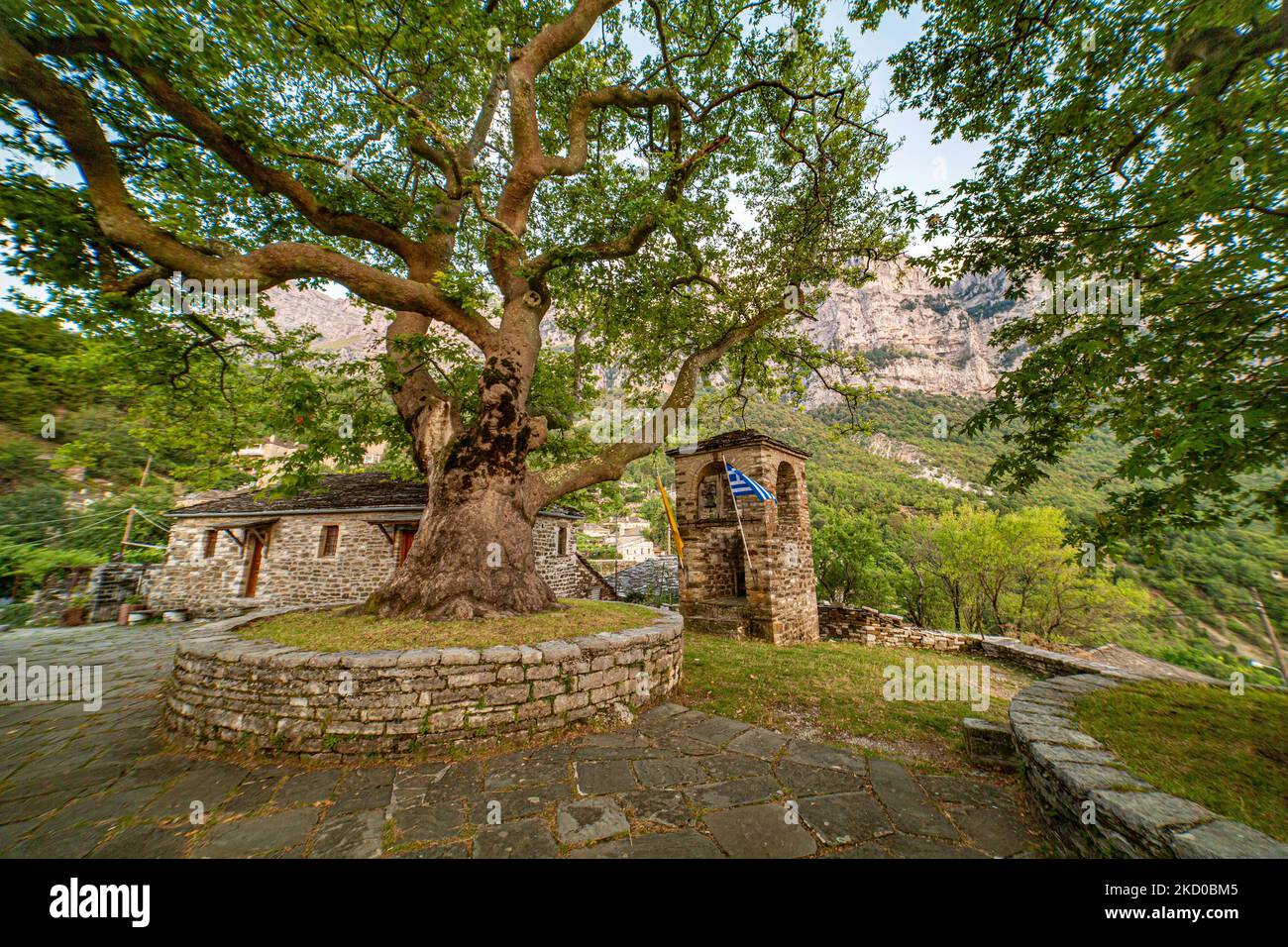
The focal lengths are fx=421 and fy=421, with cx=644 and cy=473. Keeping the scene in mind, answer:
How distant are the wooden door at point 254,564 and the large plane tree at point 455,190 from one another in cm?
1049

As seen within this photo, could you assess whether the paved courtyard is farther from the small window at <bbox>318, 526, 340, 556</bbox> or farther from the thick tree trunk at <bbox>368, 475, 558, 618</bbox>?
the small window at <bbox>318, 526, 340, 556</bbox>

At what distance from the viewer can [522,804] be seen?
9.04 ft

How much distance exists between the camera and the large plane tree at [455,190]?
451 centimetres

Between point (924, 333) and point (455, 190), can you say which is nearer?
point (455, 190)

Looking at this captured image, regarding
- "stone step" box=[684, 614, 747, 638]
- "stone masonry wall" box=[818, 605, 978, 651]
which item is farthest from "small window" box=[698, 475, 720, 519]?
"stone masonry wall" box=[818, 605, 978, 651]

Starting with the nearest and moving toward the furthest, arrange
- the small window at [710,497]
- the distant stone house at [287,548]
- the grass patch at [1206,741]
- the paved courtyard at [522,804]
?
the grass patch at [1206,741] < the paved courtyard at [522,804] < the distant stone house at [287,548] < the small window at [710,497]

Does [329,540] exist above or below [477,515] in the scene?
below

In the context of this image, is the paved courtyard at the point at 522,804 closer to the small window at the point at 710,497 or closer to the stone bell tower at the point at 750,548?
the stone bell tower at the point at 750,548

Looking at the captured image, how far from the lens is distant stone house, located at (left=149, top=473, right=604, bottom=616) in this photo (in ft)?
42.8

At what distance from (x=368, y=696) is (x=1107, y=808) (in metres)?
4.79

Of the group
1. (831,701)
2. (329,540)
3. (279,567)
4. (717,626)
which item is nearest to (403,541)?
(329,540)

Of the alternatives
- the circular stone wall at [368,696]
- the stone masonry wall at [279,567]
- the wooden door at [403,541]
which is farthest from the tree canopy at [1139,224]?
the stone masonry wall at [279,567]

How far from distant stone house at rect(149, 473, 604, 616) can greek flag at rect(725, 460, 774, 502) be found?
22.1 ft

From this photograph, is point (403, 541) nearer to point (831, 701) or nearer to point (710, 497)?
point (710, 497)
